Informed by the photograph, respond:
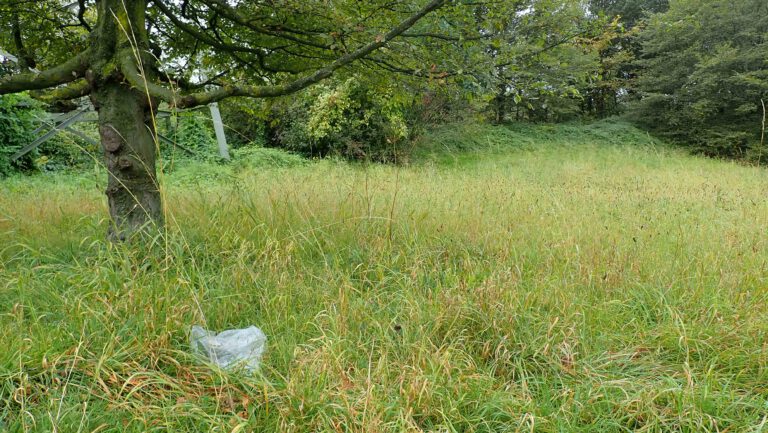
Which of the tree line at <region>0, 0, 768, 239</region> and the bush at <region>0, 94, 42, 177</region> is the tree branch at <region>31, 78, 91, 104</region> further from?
the bush at <region>0, 94, 42, 177</region>

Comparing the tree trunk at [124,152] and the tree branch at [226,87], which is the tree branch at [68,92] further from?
the tree branch at [226,87]

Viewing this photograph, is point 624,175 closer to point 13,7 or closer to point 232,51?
point 232,51

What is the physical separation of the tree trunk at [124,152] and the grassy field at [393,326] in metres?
0.33

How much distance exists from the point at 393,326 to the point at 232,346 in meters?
0.81

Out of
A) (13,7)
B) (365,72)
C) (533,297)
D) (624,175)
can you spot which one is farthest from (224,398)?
(624,175)

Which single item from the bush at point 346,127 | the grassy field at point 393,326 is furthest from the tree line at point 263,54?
the bush at point 346,127

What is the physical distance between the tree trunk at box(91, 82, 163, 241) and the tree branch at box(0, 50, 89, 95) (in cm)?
17

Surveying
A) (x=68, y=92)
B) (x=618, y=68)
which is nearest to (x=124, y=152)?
(x=68, y=92)

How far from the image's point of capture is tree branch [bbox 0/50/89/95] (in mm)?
2727

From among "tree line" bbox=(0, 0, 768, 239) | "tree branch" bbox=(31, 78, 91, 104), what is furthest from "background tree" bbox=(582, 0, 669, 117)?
"tree branch" bbox=(31, 78, 91, 104)

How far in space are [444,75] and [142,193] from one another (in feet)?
8.03

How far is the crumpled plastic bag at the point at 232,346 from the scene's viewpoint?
190cm

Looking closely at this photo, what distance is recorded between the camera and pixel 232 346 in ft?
6.63

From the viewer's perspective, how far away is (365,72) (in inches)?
155
